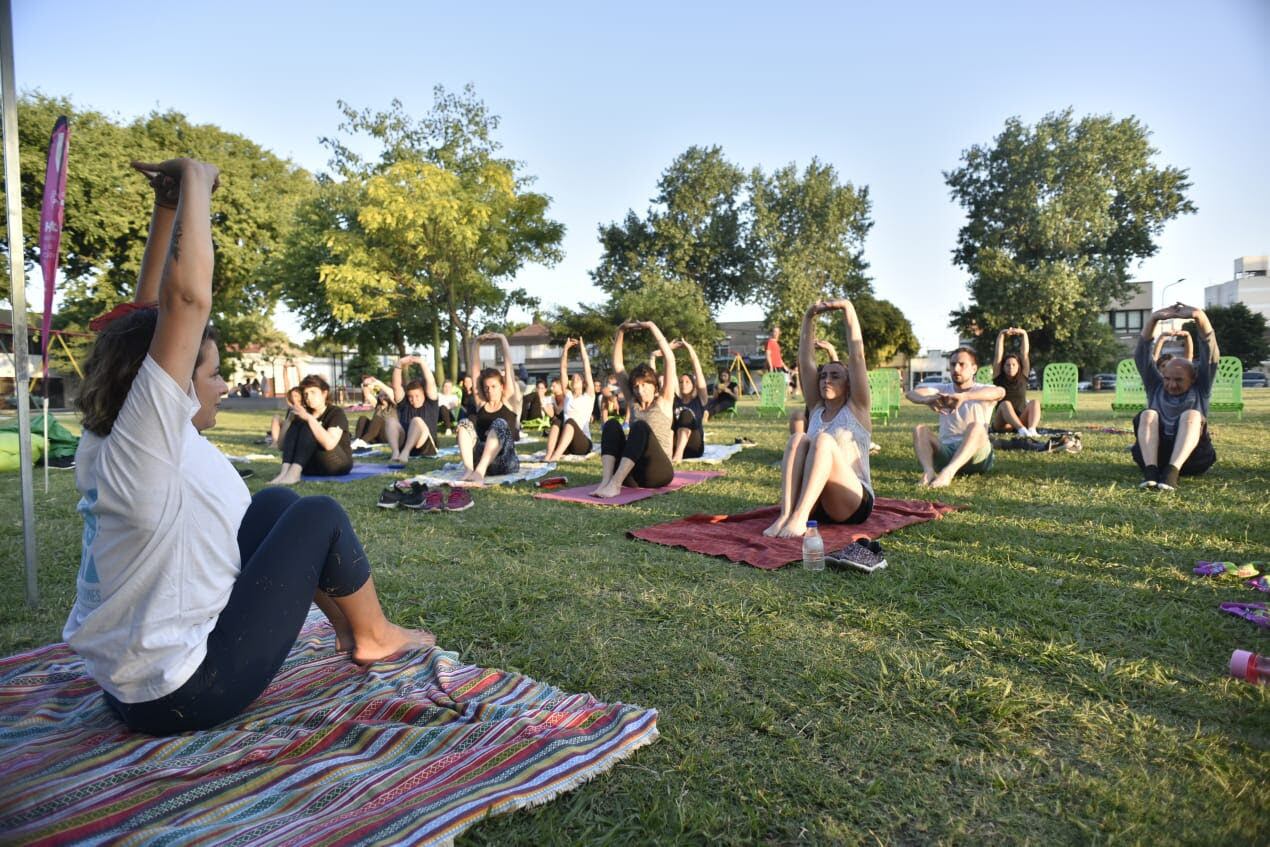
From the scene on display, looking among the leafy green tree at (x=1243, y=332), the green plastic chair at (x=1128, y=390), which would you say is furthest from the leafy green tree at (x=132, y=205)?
A: the leafy green tree at (x=1243, y=332)

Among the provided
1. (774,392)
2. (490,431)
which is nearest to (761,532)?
(490,431)

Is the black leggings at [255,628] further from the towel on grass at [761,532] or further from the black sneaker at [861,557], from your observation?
the black sneaker at [861,557]

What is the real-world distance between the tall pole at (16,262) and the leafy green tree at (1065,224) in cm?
3886

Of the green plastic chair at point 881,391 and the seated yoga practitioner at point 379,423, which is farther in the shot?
the green plastic chair at point 881,391

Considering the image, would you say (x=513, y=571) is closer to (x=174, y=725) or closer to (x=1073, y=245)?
(x=174, y=725)

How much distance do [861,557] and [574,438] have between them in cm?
660

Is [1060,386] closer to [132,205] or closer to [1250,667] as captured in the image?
[1250,667]

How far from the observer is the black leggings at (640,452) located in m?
6.98

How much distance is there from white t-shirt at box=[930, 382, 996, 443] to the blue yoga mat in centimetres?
648

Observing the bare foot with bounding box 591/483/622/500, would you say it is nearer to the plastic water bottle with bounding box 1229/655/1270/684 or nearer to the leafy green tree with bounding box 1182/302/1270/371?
the plastic water bottle with bounding box 1229/655/1270/684

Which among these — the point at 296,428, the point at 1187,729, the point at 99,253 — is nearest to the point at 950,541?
the point at 1187,729

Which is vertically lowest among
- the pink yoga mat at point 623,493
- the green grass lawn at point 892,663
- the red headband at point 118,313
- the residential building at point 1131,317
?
the green grass lawn at point 892,663

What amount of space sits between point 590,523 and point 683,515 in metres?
0.79

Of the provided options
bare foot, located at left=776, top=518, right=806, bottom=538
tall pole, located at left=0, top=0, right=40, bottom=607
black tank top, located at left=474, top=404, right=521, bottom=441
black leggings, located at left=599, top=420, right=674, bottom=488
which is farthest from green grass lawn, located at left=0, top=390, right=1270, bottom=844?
black tank top, located at left=474, top=404, right=521, bottom=441
